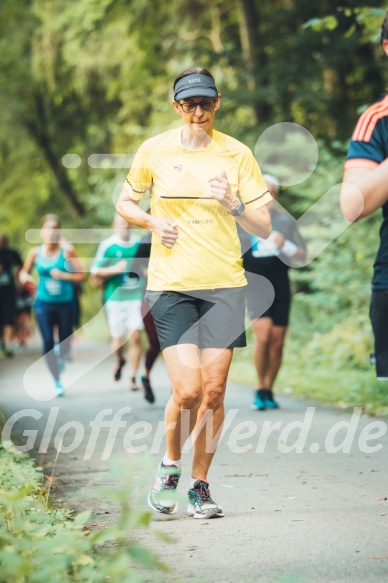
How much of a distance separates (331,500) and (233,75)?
13.8 m

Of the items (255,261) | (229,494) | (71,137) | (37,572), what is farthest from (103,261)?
(71,137)

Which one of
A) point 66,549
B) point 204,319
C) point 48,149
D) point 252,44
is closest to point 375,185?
point 66,549

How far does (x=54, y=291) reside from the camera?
12.4 m

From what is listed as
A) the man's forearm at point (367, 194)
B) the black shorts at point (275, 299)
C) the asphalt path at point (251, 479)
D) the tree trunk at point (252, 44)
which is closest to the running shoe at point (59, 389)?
the asphalt path at point (251, 479)

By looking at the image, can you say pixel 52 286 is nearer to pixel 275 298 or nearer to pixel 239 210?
pixel 275 298

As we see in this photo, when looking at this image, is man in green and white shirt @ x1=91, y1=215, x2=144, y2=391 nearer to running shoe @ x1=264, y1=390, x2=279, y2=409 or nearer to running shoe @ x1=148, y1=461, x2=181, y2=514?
running shoe @ x1=264, y1=390, x2=279, y2=409

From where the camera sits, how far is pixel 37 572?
3.43 metres

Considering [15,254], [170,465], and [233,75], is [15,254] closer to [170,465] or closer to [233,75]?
[233,75]

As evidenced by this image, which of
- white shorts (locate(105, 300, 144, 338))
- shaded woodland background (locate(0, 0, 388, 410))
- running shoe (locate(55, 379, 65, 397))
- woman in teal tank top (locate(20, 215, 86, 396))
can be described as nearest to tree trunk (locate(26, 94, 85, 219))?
shaded woodland background (locate(0, 0, 388, 410))

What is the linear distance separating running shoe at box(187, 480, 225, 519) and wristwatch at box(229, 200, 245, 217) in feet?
4.68

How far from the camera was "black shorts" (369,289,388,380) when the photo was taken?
4.38 metres

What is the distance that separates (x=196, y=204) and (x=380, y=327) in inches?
58.1

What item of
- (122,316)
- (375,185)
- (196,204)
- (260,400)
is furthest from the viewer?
(122,316)

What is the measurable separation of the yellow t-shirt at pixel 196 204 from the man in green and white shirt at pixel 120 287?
6.44m
